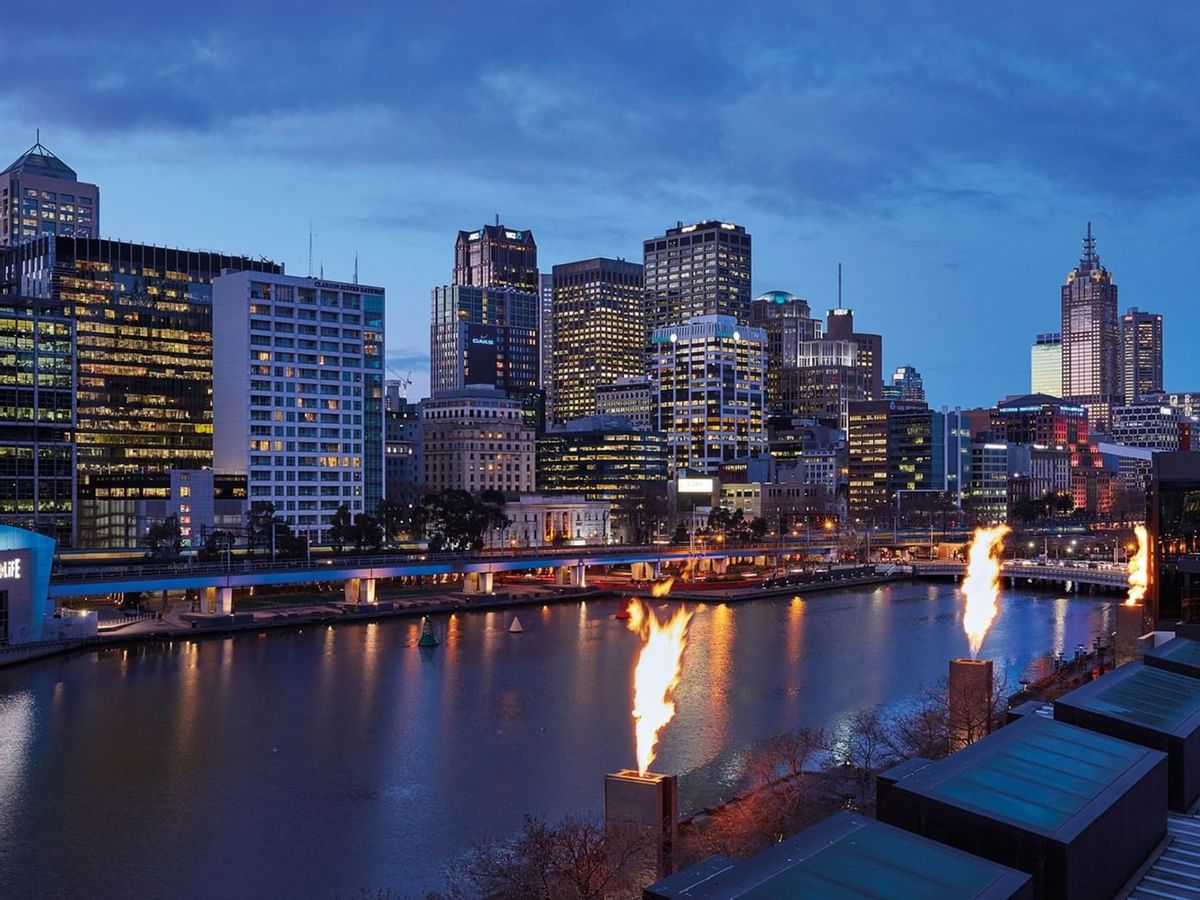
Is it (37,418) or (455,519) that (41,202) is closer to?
(37,418)

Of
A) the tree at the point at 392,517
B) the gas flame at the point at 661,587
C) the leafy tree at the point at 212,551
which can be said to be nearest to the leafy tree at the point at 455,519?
the tree at the point at 392,517

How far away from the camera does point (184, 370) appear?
10850 centimetres

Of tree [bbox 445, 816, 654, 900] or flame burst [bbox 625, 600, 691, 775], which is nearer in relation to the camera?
tree [bbox 445, 816, 654, 900]

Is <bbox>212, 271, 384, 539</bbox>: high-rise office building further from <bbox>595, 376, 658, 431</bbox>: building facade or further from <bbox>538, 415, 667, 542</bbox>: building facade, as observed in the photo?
<bbox>595, 376, 658, 431</bbox>: building facade

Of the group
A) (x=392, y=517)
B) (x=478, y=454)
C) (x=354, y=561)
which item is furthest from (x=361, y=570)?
(x=478, y=454)

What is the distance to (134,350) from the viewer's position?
352 feet

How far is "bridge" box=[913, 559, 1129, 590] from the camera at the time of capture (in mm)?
82188

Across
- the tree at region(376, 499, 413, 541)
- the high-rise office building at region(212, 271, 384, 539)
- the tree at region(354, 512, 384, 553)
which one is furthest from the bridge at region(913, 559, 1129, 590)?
the high-rise office building at region(212, 271, 384, 539)

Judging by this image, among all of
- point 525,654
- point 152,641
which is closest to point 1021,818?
point 525,654

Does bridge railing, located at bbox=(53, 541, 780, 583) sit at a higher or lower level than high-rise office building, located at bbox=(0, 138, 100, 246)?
lower

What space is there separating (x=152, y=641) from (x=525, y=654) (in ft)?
51.2

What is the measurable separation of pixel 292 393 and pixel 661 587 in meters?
33.0

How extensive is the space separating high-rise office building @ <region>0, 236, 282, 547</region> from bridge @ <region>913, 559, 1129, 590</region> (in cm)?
6064

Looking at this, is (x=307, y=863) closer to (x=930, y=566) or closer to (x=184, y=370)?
(x=930, y=566)
